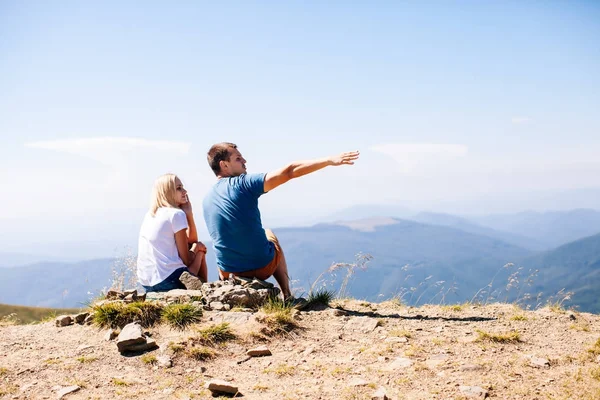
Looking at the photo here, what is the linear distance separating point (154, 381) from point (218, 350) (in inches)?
39.6

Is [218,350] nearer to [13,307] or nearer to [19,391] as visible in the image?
[19,391]

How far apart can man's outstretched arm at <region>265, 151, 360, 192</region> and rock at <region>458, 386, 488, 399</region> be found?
10.4 ft

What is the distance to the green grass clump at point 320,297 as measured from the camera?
818 cm

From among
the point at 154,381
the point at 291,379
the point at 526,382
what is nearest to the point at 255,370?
the point at 291,379

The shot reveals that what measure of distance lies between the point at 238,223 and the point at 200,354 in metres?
2.45

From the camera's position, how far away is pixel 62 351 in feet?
19.4

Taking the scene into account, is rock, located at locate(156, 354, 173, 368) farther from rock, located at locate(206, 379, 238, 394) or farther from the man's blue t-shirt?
the man's blue t-shirt

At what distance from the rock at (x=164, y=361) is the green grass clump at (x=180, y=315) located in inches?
31.0

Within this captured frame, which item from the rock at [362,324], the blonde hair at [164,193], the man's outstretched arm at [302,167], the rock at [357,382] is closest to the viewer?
the rock at [357,382]

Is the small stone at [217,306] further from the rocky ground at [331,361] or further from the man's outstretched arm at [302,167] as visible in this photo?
the man's outstretched arm at [302,167]

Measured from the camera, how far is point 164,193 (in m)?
8.14

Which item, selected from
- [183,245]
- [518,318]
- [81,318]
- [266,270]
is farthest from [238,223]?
[518,318]

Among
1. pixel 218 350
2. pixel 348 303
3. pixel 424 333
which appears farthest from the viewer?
pixel 348 303

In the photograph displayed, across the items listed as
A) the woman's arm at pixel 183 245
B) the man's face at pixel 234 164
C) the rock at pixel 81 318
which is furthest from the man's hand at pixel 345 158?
the rock at pixel 81 318
